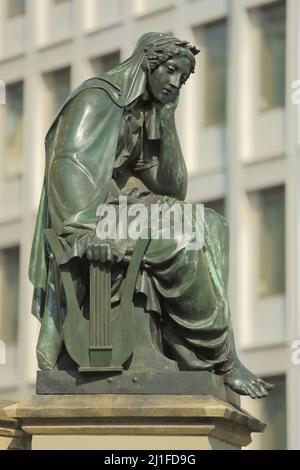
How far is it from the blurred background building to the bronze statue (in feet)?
74.6

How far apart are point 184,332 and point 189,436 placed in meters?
0.66

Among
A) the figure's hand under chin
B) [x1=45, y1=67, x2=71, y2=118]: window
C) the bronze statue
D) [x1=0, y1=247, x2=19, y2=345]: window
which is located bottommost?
the bronze statue

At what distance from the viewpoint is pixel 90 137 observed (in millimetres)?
10641

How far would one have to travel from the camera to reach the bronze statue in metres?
10.1

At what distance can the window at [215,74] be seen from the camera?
3684cm

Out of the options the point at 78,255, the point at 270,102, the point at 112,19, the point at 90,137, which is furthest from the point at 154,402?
the point at 112,19

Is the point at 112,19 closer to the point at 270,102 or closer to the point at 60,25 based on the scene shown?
the point at 60,25

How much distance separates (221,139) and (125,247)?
2666 cm

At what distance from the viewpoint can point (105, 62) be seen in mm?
39031

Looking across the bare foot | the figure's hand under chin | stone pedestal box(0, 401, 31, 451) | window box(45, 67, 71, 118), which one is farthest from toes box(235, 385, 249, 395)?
window box(45, 67, 71, 118)

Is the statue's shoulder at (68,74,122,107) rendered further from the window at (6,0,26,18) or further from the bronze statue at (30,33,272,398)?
the window at (6,0,26,18)

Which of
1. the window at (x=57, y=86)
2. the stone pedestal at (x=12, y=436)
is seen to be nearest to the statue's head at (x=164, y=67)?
the stone pedestal at (x=12, y=436)

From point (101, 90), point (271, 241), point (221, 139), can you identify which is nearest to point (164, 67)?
point (101, 90)

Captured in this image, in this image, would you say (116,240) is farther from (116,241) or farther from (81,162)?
(81,162)
